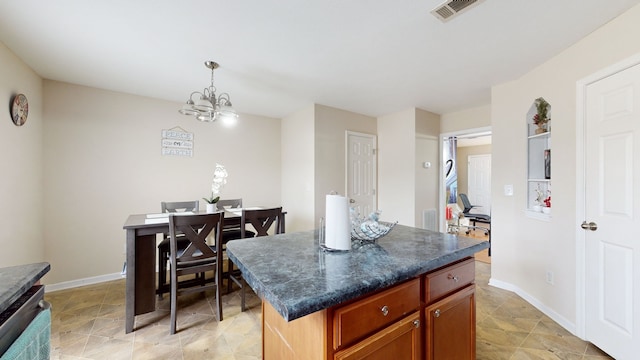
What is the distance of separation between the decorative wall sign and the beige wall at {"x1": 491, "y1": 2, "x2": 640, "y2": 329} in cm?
403

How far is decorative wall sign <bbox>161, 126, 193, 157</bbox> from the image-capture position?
347cm

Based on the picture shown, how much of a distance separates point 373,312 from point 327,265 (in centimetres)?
25

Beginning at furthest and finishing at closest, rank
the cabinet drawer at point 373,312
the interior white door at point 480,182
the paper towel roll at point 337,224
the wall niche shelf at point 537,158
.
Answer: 1. the interior white door at point 480,182
2. the wall niche shelf at point 537,158
3. the paper towel roll at point 337,224
4. the cabinet drawer at point 373,312

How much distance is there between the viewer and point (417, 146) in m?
3.95

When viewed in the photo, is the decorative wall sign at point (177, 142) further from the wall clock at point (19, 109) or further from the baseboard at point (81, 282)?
the baseboard at point (81, 282)

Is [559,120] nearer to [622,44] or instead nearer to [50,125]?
[622,44]

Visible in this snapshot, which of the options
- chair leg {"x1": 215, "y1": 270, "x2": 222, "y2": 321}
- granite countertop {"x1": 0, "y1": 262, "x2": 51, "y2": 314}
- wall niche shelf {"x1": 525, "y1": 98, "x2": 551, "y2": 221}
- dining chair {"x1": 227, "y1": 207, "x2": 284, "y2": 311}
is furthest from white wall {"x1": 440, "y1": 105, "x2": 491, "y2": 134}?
granite countertop {"x1": 0, "y1": 262, "x2": 51, "y2": 314}

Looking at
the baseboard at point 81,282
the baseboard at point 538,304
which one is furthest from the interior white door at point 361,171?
the baseboard at point 81,282

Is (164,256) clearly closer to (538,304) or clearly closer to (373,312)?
(373,312)

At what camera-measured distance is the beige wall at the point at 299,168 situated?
12.4 feet

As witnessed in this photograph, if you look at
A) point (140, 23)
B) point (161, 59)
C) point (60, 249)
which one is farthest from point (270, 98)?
point (60, 249)

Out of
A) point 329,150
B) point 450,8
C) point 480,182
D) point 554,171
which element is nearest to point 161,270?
point 329,150

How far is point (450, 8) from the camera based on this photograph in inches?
64.7

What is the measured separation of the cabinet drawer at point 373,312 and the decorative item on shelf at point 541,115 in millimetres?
→ 2573
